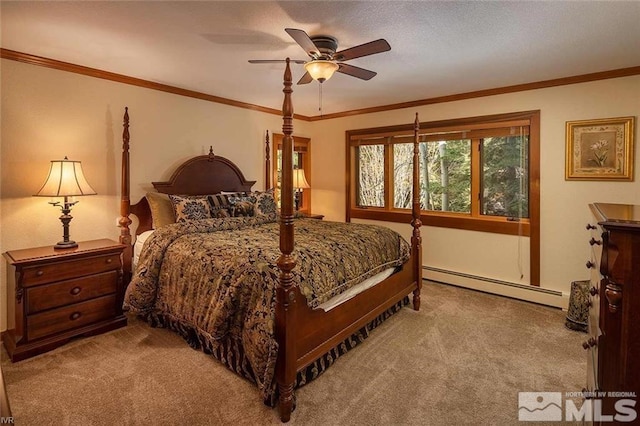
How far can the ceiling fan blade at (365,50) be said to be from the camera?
6.89 ft

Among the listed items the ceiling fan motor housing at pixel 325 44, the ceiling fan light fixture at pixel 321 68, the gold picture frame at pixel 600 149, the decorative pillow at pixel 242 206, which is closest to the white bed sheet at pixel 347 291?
the decorative pillow at pixel 242 206

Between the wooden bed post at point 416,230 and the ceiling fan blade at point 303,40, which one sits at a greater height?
the ceiling fan blade at point 303,40

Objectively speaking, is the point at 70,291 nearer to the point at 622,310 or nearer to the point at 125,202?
the point at 125,202

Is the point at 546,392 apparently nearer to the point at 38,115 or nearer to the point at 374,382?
the point at 374,382

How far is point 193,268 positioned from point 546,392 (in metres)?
2.55

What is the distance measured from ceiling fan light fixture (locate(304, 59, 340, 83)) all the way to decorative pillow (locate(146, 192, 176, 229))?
204cm

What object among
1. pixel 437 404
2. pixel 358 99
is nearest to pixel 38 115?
pixel 358 99

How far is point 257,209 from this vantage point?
12.7 feet

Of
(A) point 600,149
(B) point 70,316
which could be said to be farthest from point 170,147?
(A) point 600,149

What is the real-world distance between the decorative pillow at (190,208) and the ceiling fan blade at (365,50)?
202 centimetres

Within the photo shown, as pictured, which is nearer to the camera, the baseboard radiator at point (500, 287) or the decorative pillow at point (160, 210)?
the decorative pillow at point (160, 210)

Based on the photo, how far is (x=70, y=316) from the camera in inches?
107

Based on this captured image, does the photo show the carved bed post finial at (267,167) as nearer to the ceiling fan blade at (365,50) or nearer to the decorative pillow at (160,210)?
the decorative pillow at (160,210)

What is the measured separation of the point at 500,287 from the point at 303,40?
11.5ft
